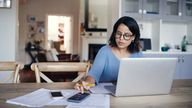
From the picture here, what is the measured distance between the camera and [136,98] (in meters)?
1.21

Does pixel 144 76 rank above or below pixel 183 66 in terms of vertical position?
above

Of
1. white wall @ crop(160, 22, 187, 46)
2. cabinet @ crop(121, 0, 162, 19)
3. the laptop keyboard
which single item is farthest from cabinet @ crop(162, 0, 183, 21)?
the laptop keyboard

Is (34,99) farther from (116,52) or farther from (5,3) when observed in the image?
(5,3)

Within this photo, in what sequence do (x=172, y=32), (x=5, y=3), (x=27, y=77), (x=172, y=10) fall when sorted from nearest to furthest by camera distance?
(x=5, y=3)
(x=172, y=10)
(x=172, y=32)
(x=27, y=77)

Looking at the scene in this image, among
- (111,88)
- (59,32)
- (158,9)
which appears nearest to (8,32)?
(158,9)

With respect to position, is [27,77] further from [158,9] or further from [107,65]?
→ [107,65]

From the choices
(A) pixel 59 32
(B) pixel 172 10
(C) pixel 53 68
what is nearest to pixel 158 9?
(B) pixel 172 10

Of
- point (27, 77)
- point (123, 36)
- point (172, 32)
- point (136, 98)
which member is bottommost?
point (27, 77)

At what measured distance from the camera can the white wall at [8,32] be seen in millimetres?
3672

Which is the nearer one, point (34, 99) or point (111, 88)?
point (34, 99)

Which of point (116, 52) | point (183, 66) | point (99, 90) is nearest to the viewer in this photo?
point (99, 90)

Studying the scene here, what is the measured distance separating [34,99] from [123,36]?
749mm

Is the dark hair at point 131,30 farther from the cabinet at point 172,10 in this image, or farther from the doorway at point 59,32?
the doorway at point 59,32

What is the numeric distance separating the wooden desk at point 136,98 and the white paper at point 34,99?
45 millimetres
